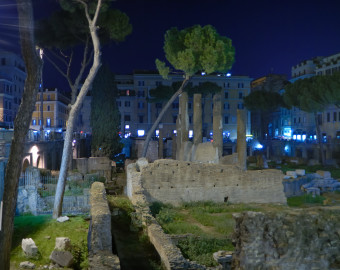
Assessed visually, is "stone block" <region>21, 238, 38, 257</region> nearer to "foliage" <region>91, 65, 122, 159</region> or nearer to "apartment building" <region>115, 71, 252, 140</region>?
"foliage" <region>91, 65, 122, 159</region>

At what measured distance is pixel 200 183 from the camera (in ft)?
48.8

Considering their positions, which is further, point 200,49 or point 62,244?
point 200,49

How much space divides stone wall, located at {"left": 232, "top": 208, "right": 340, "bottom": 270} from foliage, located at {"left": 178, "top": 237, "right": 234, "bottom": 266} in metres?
2.97

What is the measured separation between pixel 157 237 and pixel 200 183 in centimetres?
638

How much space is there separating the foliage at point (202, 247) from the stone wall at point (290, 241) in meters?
2.97

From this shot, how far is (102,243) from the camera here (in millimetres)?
7930

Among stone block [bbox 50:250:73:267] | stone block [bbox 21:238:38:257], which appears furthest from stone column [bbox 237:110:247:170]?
stone block [bbox 21:238:38:257]

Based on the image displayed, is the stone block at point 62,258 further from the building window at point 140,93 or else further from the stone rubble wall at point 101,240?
the building window at point 140,93

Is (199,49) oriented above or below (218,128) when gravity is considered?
above

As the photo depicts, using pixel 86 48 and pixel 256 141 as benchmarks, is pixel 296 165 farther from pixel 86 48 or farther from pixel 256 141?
pixel 86 48

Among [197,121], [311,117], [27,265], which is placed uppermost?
[311,117]

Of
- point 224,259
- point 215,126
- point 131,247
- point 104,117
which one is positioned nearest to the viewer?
point 224,259

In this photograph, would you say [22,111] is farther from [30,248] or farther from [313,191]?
[313,191]

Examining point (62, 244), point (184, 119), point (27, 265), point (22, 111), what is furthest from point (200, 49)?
point (27, 265)
